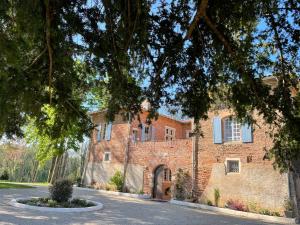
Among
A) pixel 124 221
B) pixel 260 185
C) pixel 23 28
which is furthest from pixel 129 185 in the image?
pixel 23 28

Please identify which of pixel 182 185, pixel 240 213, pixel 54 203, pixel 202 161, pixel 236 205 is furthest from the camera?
pixel 182 185

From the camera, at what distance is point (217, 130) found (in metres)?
17.1

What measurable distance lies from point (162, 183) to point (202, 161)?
3711 millimetres

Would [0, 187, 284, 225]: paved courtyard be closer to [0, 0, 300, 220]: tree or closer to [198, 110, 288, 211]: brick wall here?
[198, 110, 288, 211]: brick wall

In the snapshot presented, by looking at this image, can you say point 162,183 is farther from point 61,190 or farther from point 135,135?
point 61,190

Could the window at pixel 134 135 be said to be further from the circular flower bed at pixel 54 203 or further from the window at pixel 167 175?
the circular flower bed at pixel 54 203

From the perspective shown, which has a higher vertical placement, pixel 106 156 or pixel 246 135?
pixel 246 135

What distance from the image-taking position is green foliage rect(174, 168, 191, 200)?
17750 millimetres

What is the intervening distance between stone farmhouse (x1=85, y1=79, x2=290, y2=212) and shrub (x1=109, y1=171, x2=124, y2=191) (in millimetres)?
429

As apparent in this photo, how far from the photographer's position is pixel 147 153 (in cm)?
2091

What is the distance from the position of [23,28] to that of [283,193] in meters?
13.5

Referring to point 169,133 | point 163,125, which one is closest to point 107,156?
point 163,125

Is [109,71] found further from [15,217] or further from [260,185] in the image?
[260,185]

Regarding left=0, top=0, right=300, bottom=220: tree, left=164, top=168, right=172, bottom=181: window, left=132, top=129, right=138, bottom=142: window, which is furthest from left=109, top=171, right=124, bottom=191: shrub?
left=0, top=0, right=300, bottom=220: tree
